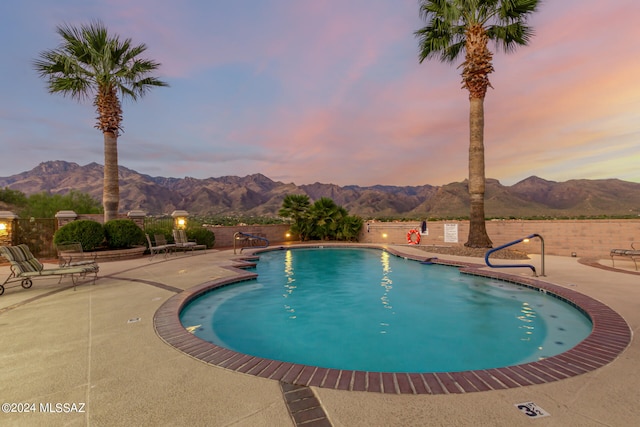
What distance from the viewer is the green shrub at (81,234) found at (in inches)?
470

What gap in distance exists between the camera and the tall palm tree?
13.4 metres

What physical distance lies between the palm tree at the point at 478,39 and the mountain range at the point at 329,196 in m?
59.0

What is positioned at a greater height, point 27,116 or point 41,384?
point 27,116

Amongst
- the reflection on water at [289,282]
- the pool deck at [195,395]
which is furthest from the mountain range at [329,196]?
the pool deck at [195,395]

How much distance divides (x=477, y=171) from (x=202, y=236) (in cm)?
1471

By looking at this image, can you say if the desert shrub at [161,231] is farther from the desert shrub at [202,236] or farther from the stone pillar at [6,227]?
the stone pillar at [6,227]

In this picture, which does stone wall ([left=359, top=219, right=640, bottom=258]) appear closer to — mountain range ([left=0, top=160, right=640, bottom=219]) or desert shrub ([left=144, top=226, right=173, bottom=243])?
desert shrub ([left=144, top=226, right=173, bottom=243])

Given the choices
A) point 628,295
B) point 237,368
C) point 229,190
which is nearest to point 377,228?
point 628,295

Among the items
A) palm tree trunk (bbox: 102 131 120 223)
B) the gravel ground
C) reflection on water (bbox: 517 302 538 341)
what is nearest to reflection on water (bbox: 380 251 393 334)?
reflection on water (bbox: 517 302 538 341)

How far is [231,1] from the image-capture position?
50.6 feet

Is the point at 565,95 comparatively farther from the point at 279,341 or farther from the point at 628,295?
the point at 279,341

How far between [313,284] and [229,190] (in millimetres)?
124471

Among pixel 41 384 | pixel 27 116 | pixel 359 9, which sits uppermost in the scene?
pixel 27 116

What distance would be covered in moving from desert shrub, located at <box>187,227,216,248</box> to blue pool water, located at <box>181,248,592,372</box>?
27.3 feet
